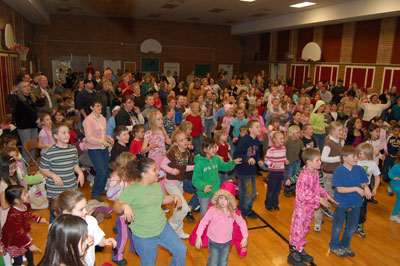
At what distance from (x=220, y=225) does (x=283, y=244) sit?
1.74 m

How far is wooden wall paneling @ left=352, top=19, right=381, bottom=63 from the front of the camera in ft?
41.8

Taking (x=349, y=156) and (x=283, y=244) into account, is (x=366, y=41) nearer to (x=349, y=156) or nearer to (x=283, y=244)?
(x=349, y=156)

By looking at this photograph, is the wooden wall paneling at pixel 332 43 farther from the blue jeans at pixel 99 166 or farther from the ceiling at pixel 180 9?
the blue jeans at pixel 99 166

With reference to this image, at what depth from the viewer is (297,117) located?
7.02 meters

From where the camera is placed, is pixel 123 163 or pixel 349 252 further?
pixel 349 252

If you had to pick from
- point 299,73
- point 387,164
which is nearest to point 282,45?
point 299,73

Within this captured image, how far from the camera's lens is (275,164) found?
17.1ft

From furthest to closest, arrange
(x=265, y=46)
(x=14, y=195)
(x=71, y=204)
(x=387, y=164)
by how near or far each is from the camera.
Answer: (x=265, y=46)
(x=387, y=164)
(x=14, y=195)
(x=71, y=204)

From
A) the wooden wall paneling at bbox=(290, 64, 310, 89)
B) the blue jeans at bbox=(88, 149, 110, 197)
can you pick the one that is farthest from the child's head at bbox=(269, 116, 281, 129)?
the wooden wall paneling at bbox=(290, 64, 310, 89)

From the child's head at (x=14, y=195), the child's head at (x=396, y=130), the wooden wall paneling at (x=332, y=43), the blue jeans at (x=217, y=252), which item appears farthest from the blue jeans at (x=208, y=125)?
the wooden wall paneling at (x=332, y=43)

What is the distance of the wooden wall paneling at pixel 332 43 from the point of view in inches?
565

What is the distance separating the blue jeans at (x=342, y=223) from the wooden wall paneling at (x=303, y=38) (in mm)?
13855

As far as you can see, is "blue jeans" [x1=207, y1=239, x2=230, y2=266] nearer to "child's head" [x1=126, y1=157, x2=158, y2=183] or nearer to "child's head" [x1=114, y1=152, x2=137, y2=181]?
"child's head" [x1=126, y1=157, x2=158, y2=183]

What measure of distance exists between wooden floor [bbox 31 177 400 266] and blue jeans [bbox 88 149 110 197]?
0.80 meters
